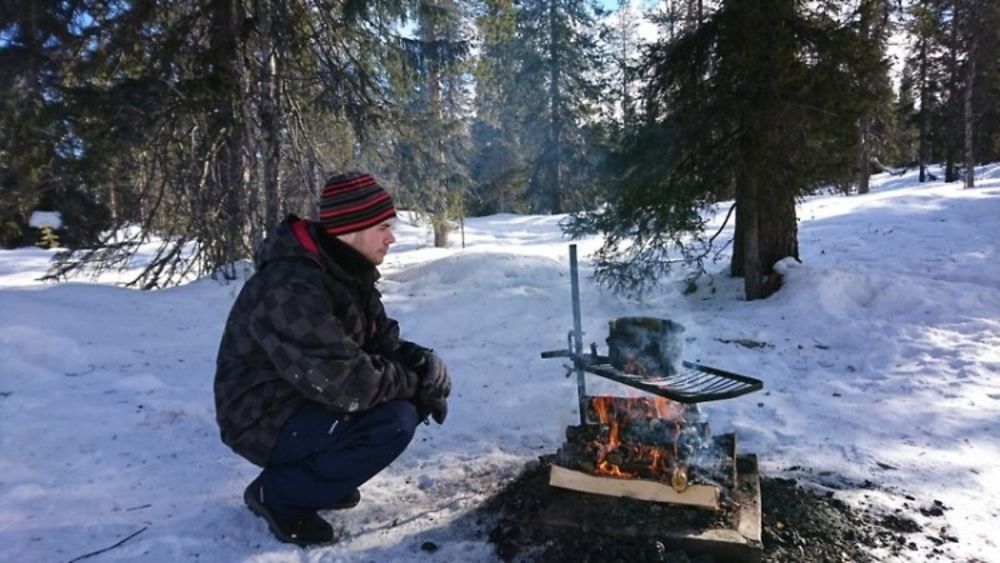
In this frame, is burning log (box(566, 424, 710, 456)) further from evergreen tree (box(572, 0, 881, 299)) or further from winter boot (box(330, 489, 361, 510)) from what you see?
evergreen tree (box(572, 0, 881, 299))

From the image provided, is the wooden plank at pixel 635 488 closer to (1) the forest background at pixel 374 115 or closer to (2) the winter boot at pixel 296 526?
(2) the winter boot at pixel 296 526

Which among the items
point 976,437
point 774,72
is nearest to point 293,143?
point 774,72

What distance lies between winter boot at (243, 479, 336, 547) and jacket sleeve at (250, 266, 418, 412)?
593 millimetres

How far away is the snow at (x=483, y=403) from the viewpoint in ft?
9.23

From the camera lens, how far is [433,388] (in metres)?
2.74

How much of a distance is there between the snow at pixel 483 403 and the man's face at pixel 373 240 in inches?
48.9

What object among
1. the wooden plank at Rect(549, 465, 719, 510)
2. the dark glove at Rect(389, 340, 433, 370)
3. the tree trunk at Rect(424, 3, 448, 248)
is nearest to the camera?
the wooden plank at Rect(549, 465, 719, 510)

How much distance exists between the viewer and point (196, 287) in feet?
28.7

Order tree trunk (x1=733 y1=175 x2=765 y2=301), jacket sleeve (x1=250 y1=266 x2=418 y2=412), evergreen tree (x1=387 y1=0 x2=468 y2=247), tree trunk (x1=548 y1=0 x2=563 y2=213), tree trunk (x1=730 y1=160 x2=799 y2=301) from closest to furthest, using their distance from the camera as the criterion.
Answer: jacket sleeve (x1=250 y1=266 x2=418 y2=412) < tree trunk (x1=730 y1=160 x2=799 y2=301) < tree trunk (x1=733 y1=175 x2=765 y2=301) < evergreen tree (x1=387 y1=0 x2=468 y2=247) < tree trunk (x1=548 y1=0 x2=563 y2=213)

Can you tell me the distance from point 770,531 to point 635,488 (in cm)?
60

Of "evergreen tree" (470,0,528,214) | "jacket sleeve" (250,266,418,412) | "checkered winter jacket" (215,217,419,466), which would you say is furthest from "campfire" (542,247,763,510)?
"evergreen tree" (470,0,528,214)

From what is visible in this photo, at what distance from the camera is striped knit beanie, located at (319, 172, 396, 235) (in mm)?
2607

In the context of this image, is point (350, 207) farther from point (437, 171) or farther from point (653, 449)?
point (437, 171)

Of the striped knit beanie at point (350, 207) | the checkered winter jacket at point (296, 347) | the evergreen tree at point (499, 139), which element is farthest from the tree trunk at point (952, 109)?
the checkered winter jacket at point (296, 347)
